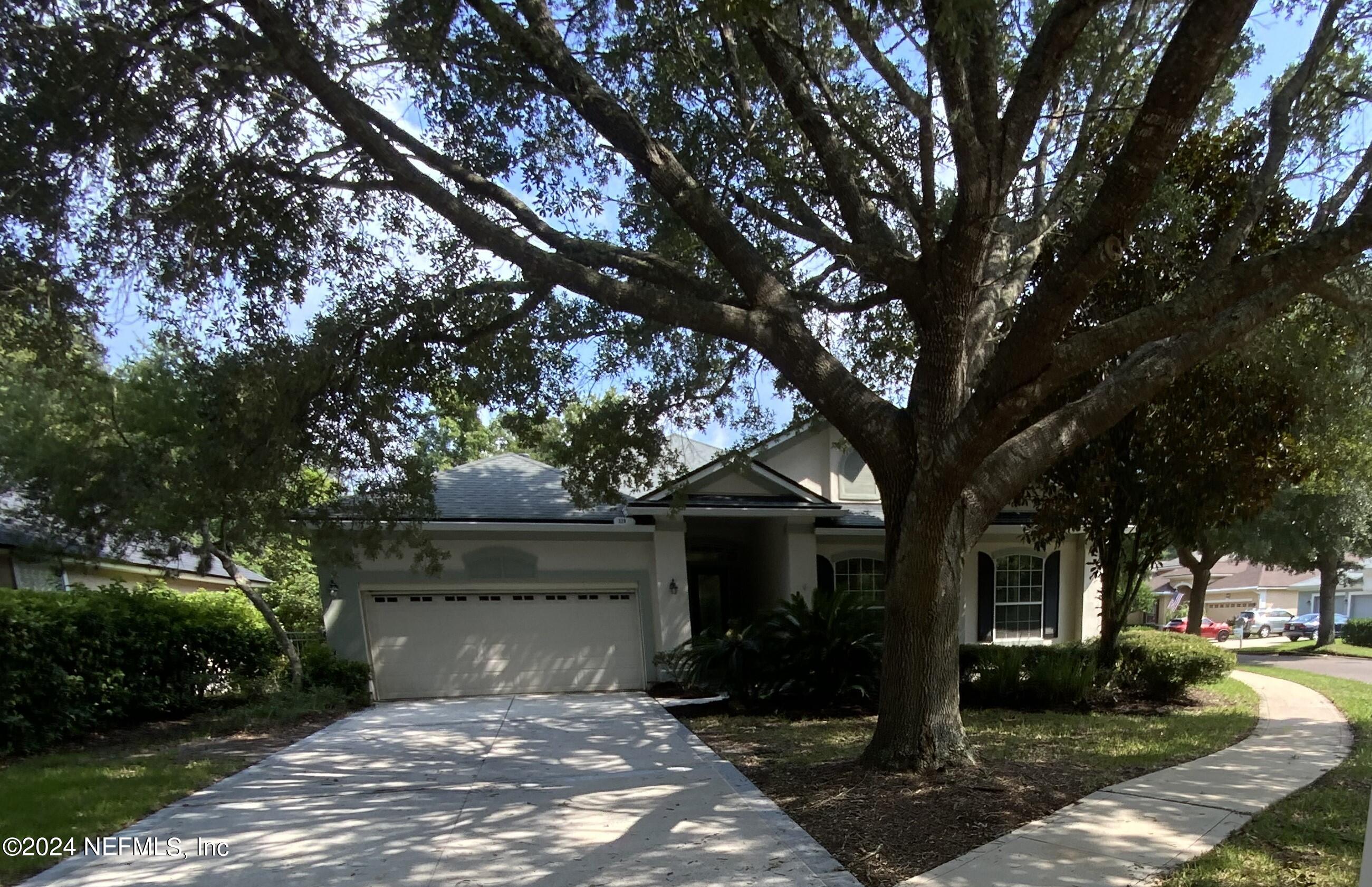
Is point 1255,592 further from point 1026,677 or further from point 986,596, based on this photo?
point 1026,677

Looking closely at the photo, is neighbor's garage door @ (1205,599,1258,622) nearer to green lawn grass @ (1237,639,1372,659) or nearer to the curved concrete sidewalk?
green lawn grass @ (1237,639,1372,659)

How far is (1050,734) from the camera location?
8484mm

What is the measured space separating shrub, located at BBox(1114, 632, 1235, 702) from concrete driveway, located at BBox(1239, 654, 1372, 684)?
689 centimetres

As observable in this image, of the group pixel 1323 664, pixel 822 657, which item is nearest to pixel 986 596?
pixel 822 657

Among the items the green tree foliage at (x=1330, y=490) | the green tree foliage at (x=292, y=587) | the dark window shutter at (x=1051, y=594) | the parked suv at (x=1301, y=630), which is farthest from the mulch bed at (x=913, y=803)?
the parked suv at (x=1301, y=630)

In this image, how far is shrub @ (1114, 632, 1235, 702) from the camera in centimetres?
1103

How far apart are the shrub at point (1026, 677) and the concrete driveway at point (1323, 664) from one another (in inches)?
365

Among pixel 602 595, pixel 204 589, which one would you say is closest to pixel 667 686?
pixel 602 595

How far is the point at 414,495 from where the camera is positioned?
877cm

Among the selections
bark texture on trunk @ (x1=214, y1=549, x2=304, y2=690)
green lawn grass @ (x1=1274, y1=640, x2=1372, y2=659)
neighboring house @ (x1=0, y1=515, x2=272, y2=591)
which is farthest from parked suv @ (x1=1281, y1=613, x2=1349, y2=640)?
neighboring house @ (x1=0, y1=515, x2=272, y2=591)

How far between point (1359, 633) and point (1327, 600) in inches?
124

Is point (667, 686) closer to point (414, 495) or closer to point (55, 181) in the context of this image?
point (414, 495)

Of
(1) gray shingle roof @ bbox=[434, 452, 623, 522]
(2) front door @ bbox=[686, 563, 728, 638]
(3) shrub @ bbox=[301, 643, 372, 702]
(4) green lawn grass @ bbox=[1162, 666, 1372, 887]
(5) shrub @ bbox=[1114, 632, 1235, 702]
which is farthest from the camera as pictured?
(2) front door @ bbox=[686, 563, 728, 638]

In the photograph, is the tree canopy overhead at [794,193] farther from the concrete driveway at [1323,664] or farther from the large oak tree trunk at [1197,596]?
the large oak tree trunk at [1197,596]
